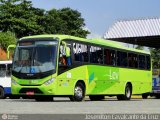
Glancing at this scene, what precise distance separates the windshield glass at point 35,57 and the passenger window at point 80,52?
4.03ft

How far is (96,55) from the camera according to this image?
25.0m

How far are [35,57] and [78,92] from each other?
2.46m

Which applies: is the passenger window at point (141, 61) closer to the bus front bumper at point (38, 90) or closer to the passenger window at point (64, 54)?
the passenger window at point (64, 54)

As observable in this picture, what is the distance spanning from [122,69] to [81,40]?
4.38m

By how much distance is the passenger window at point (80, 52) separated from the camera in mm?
23263

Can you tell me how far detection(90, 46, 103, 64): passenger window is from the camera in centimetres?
2466

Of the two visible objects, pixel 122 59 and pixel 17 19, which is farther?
pixel 17 19

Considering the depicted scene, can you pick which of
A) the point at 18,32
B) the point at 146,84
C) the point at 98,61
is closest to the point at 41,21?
the point at 18,32

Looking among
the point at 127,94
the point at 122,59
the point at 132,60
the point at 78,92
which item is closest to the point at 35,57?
the point at 78,92

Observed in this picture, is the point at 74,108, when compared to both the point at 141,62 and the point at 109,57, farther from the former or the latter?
the point at 141,62

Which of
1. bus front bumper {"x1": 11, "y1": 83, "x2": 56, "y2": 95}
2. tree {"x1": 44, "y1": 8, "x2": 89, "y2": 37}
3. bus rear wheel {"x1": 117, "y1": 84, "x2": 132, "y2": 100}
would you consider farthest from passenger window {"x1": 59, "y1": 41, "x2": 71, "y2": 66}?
tree {"x1": 44, "y1": 8, "x2": 89, "y2": 37}

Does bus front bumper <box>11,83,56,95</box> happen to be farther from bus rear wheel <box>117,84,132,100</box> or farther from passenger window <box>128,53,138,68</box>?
passenger window <box>128,53,138,68</box>

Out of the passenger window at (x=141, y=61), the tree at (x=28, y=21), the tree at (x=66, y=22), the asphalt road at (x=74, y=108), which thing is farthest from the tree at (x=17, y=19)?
the asphalt road at (x=74, y=108)

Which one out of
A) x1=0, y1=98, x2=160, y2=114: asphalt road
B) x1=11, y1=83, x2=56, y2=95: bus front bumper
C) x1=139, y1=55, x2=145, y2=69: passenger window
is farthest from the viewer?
x1=139, y1=55, x2=145, y2=69: passenger window
